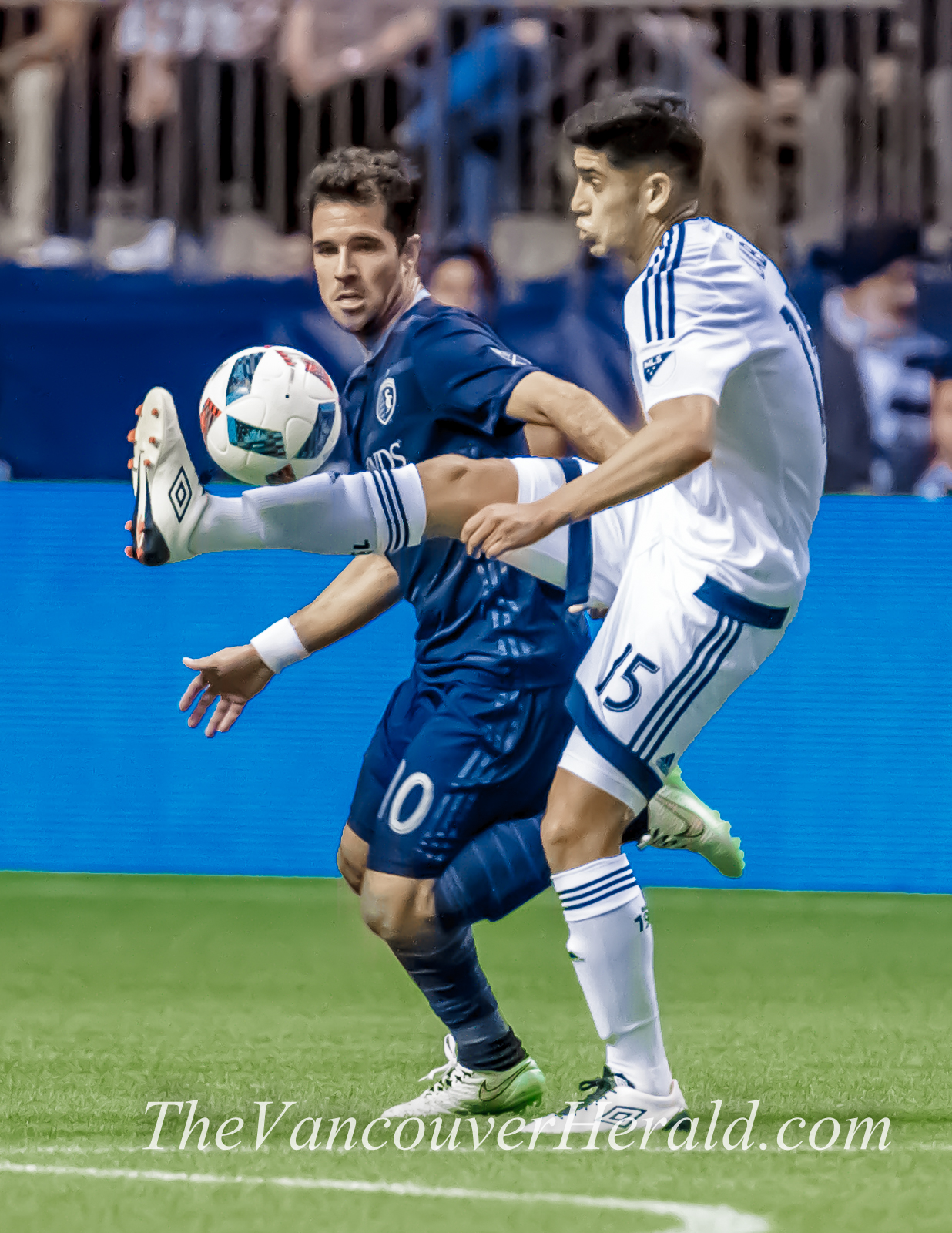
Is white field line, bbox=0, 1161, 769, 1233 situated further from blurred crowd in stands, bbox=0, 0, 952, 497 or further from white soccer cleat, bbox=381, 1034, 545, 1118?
blurred crowd in stands, bbox=0, 0, 952, 497

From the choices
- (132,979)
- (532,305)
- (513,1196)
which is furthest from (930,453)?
(513,1196)

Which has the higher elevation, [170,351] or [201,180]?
[201,180]

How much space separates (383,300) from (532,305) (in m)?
4.56

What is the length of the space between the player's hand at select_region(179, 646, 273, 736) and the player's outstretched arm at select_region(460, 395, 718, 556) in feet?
3.77

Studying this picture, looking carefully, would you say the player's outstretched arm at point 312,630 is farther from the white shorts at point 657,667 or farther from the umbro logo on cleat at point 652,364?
the umbro logo on cleat at point 652,364

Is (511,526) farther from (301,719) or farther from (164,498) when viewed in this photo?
(301,719)

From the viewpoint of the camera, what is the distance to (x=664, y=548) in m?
3.48

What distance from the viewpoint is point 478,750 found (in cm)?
380

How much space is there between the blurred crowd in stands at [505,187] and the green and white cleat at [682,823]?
14.4 feet

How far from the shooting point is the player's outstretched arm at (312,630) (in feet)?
13.8

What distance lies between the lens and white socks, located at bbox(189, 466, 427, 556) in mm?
3600

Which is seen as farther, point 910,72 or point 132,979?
point 910,72

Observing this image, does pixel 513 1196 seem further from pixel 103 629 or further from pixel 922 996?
pixel 103 629

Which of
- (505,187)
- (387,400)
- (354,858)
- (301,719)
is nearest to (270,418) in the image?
(387,400)
